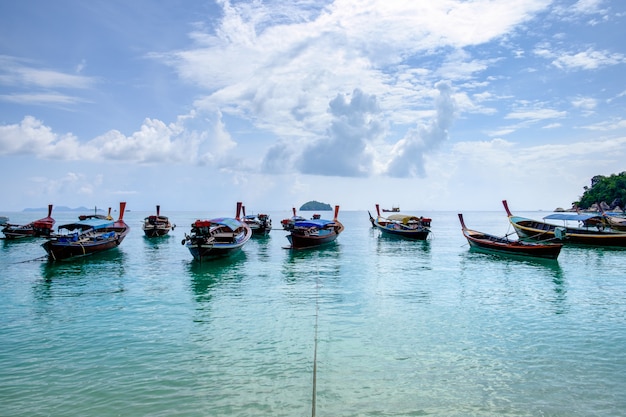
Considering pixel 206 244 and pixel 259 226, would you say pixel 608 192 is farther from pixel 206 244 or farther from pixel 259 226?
pixel 206 244

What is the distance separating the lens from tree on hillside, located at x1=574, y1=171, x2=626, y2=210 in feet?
327

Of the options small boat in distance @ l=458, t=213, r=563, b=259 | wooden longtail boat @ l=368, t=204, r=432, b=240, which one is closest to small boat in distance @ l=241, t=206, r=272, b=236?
wooden longtail boat @ l=368, t=204, r=432, b=240

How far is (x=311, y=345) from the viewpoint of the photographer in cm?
1201

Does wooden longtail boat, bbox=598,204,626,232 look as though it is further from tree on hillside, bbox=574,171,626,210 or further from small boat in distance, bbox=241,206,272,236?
tree on hillside, bbox=574,171,626,210

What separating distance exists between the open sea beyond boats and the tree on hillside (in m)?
95.4

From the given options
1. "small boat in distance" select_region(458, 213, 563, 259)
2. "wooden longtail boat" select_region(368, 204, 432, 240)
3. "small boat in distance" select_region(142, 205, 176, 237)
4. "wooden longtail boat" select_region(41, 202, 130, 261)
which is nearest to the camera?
"wooden longtail boat" select_region(41, 202, 130, 261)

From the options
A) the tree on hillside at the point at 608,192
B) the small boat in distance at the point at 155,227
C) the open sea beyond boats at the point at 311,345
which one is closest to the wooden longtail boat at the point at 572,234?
the open sea beyond boats at the point at 311,345

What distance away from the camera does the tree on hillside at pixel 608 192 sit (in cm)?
9975

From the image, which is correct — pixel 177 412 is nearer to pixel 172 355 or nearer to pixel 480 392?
pixel 172 355

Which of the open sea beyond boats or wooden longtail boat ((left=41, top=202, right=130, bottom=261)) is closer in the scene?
the open sea beyond boats

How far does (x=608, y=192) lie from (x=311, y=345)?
391 feet

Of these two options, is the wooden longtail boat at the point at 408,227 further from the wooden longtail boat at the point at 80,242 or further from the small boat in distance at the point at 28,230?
the small boat in distance at the point at 28,230

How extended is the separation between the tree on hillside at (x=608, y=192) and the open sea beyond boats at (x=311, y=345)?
95.4m

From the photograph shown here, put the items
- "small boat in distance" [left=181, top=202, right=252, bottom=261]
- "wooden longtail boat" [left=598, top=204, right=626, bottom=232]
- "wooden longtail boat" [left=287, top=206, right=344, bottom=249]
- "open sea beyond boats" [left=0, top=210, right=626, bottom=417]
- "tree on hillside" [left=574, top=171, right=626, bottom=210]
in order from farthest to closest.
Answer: "tree on hillside" [left=574, top=171, right=626, bottom=210] → "wooden longtail boat" [left=598, top=204, right=626, bottom=232] → "wooden longtail boat" [left=287, top=206, right=344, bottom=249] → "small boat in distance" [left=181, top=202, right=252, bottom=261] → "open sea beyond boats" [left=0, top=210, right=626, bottom=417]
